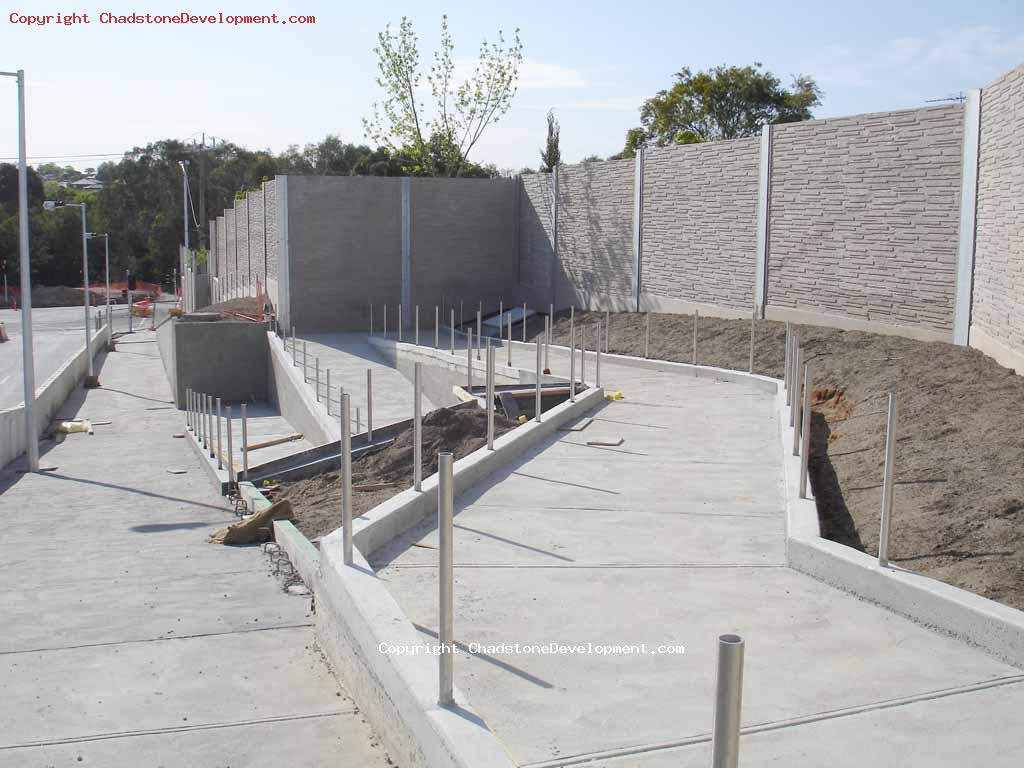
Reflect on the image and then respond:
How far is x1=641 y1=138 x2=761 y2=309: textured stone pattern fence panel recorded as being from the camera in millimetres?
21562

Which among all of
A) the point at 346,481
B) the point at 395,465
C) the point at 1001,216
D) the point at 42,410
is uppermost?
the point at 1001,216

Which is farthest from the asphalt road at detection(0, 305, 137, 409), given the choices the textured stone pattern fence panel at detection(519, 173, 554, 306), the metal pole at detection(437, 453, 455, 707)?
the metal pole at detection(437, 453, 455, 707)

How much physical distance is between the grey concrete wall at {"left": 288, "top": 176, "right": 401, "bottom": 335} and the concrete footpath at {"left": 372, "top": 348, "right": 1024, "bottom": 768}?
22020 mm

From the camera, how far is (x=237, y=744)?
17.9ft

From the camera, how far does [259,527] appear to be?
38.4 feet

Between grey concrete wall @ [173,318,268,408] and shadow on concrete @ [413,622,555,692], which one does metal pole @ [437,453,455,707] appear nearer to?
shadow on concrete @ [413,622,555,692]

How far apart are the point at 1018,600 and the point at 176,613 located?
6.40 metres

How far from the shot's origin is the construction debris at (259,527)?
11625mm

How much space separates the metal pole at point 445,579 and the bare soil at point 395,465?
6.38m

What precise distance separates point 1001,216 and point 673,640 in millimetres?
10792

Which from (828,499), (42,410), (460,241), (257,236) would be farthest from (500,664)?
(257,236)

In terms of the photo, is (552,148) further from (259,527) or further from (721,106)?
(259,527)

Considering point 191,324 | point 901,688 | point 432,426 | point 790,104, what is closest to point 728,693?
point 901,688

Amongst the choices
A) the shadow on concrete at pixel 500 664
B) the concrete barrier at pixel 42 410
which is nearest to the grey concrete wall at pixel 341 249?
the concrete barrier at pixel 42 410
